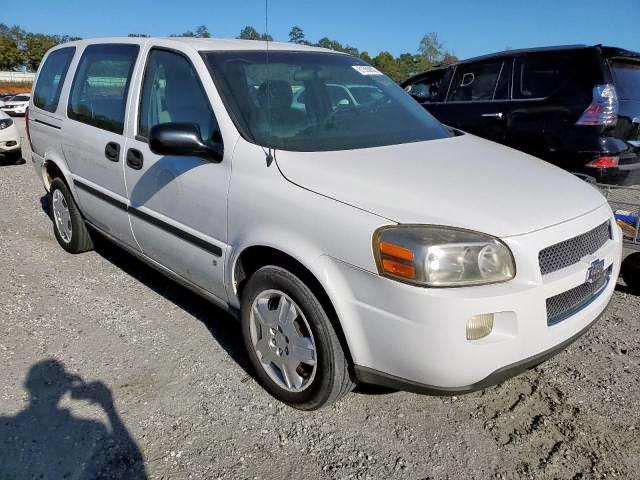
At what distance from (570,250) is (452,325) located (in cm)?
70

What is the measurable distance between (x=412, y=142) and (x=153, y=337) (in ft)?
6.50

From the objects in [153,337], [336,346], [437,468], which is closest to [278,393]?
[336,346]

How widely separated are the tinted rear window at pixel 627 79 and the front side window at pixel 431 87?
2234 mm

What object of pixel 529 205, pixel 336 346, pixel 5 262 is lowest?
pixel 5 262

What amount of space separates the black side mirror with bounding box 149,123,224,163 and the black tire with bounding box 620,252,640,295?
308 cm

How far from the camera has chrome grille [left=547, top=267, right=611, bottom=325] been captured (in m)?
2.21

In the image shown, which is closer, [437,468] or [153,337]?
[437,468]

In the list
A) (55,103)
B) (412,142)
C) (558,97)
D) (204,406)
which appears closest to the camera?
(204,406)

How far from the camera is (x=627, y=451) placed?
235cm

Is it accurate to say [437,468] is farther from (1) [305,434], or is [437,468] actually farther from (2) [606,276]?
(2) [606,276]

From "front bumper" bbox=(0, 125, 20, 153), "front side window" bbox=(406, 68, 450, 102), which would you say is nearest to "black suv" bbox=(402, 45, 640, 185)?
"front side window" bbox=(406, 68, 450, 102)

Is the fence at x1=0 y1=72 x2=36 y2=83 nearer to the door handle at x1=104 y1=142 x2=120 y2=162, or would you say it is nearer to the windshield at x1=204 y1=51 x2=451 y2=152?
the door handle at x1=104 y1=142 x2=120 y2=162

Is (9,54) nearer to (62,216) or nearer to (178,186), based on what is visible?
(62,216)

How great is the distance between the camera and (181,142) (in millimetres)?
2674
